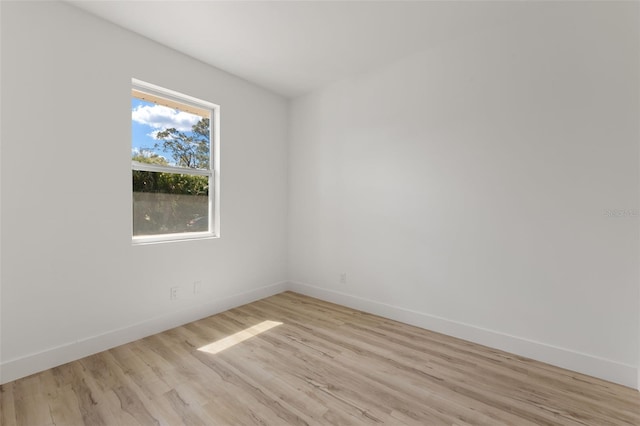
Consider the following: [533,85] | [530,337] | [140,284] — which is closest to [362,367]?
[530,337]

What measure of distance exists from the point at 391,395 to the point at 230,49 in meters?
3.27

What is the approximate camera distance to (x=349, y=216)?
11.4 ft

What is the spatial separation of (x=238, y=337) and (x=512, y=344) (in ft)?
7.87

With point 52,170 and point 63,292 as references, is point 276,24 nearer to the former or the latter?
point 52,170

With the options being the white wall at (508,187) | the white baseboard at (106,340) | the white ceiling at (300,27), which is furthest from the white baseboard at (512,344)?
the white ceiling at (300,27)

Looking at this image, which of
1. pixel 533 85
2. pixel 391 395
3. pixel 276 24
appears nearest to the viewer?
pixel 391 395

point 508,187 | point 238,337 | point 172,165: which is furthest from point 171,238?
point 508,187

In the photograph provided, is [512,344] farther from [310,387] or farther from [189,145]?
[189,145]

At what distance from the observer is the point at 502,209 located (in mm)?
2445

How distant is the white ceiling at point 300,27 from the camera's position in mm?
2223

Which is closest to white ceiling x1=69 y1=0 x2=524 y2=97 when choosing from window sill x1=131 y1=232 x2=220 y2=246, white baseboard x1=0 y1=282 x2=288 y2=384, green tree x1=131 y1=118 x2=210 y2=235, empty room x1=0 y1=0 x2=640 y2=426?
empty room x1=0 y1=0 x2=640 y2=426

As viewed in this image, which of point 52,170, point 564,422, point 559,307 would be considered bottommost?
point 564,422

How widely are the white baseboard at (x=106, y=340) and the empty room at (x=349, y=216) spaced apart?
0.02 m

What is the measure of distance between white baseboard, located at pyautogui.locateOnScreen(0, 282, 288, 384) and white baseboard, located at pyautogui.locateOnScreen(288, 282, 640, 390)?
1.49m
